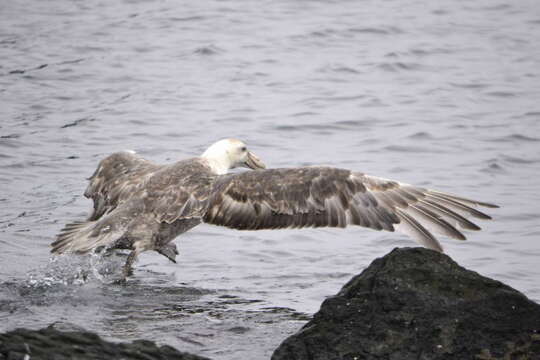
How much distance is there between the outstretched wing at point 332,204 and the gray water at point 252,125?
27.8 inches

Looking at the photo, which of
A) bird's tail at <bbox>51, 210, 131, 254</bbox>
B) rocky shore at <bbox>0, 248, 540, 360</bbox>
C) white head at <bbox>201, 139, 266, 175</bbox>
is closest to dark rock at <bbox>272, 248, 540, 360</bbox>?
rocky shore at <bbox>0, 248, 540, 360</bbox>

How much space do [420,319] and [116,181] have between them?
4189 mm

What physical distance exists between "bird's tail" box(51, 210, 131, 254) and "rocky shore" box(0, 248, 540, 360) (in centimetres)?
270

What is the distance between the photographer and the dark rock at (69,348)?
197 inches

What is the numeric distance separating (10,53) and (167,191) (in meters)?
9.75

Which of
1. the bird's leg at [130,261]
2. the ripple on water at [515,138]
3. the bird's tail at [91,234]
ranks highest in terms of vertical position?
the bird's tail at [91,234]

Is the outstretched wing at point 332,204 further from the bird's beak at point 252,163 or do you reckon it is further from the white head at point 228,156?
the bird's beak at point 252,163

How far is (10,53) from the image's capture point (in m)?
17.5

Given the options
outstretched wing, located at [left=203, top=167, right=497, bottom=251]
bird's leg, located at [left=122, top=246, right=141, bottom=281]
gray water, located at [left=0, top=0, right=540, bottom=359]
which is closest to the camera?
outstretched wing, located at [left=203, top=167, right=497, bottom=251]

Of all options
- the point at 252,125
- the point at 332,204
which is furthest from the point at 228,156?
the point at 252,125

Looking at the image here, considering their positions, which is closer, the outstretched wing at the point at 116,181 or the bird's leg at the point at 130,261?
the bird's leg at the point at 130,261

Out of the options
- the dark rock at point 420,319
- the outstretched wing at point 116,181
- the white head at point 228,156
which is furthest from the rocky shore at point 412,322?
the white head at point 228,156

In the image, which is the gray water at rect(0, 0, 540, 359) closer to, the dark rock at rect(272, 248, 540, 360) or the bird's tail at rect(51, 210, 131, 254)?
the bird's tail at rect(51, 210, 131, 254)

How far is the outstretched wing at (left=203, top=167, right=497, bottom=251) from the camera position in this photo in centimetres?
781
